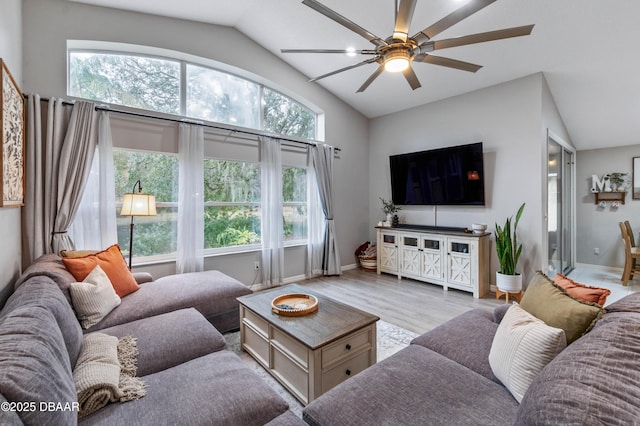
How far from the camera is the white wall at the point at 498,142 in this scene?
370 cm

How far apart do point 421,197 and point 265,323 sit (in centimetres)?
358

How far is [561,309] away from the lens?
131 cm

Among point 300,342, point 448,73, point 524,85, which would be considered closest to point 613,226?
point 524,85

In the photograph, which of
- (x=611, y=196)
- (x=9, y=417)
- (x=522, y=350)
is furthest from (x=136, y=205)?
(x=611, y=196)

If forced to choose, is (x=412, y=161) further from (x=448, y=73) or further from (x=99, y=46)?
(x=99, y=46)

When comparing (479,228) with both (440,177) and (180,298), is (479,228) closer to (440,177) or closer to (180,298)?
(440,177)

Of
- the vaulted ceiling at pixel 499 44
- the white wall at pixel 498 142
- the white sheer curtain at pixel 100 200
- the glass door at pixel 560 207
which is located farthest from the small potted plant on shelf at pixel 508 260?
the white sheer curtain at pixel 100 200

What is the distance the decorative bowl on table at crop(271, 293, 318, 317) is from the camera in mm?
2082

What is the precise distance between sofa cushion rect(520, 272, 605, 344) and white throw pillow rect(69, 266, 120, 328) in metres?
2.82

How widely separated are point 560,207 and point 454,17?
4.46 metres

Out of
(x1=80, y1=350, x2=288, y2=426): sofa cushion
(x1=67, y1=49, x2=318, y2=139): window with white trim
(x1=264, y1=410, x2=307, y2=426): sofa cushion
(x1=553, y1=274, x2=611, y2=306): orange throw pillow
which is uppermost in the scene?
(x1=67, y1=49, x2=318, y2=139): window with white trim

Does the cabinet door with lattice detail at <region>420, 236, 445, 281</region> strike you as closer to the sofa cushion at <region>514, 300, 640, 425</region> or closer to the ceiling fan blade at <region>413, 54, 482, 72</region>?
the ceiling fan blade at <region>413, 54, 482, 72</region>

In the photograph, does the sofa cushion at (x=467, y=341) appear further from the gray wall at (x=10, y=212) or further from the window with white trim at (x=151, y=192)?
the window with white trim at (x=151, y=192)

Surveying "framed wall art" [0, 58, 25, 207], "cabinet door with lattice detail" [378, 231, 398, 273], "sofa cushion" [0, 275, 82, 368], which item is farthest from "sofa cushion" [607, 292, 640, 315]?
"cabinet door with lattice detail" [378, 231, 398, 273]
